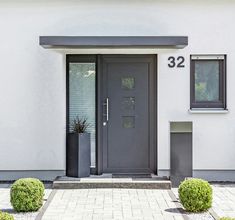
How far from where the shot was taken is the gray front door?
42.1 feet

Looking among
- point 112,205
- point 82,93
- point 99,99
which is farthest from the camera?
point 82,93

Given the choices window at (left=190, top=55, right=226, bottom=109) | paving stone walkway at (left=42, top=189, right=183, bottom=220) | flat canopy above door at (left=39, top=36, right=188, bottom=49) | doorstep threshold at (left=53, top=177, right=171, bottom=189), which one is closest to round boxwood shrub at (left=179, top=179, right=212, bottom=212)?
paving stone walkway at (left=42, top=189, right=183, bottom=220)

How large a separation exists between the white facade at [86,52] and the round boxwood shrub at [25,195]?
3564mm

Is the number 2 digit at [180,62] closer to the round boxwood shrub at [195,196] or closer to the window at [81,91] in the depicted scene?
the window at [81,91]

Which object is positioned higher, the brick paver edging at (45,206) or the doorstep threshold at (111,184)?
the doorstep threshold at (111,184)

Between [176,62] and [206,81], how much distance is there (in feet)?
2.71

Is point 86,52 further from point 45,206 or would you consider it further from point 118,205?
point 45,206

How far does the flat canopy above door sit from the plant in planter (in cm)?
186

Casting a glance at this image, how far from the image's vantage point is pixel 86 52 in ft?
41.6

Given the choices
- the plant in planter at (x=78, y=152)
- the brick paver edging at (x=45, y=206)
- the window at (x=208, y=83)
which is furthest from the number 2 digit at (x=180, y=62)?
the brick paver edging at (x=45, y=206)

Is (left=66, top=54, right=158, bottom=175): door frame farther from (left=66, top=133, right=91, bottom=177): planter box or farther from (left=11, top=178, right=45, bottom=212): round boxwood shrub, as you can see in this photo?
(left=11, top=178, right=45, bottom=212): round boxwood shrub

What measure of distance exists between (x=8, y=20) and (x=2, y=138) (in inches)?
102

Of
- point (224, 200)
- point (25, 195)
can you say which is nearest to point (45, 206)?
point (25, 195)

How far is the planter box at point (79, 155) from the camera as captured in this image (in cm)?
1218
